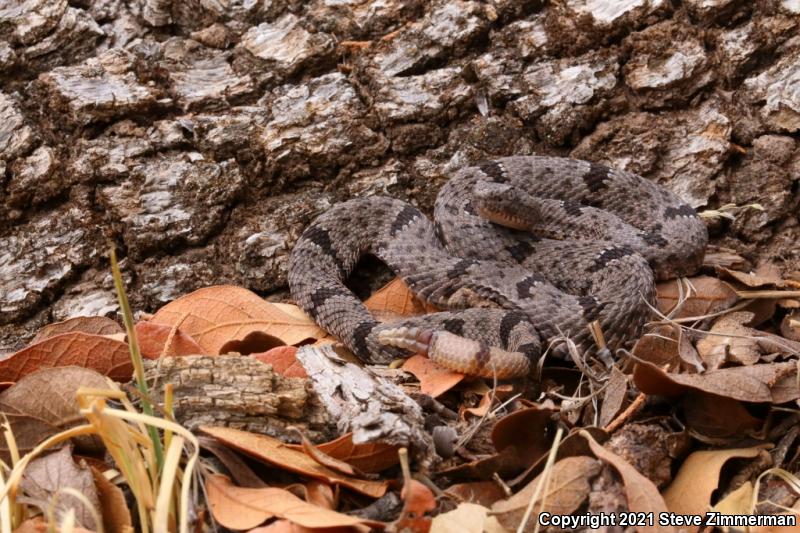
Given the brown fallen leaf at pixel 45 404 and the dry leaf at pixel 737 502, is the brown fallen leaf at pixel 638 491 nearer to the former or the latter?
the dry leaf at pixel 737 502

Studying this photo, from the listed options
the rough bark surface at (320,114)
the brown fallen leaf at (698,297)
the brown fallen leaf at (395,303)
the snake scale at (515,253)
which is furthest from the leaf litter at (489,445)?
the rough bark surface at (320,114)

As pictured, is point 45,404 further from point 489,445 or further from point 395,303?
point 395,303

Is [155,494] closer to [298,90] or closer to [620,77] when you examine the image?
[298,90]

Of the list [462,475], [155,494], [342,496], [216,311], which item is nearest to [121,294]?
[155,494]

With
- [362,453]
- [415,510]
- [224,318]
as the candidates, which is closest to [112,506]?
[362,453]

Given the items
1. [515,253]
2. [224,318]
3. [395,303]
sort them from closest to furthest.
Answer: [224,318] < [395,303] < [515,253]

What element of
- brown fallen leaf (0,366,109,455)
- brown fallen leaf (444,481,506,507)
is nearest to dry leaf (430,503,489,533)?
brown fallen leaf (444,481,506,507)
